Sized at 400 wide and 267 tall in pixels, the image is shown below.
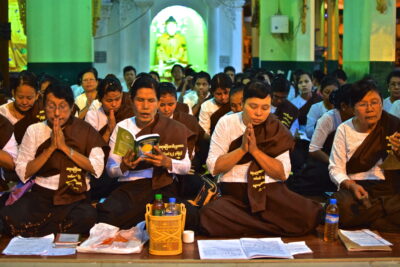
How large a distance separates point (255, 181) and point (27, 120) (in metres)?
2.22

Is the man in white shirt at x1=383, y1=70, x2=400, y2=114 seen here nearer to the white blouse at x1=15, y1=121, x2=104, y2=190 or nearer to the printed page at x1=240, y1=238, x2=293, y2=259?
the printed page at x1=240, y1=238, x2=293, y2=259

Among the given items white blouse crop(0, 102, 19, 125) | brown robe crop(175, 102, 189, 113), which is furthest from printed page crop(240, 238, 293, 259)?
brown robe crop(175, 102, 189, 113)

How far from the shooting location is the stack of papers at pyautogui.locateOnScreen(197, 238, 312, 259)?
185 inches

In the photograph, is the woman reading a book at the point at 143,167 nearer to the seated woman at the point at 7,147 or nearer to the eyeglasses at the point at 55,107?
the eyeglasses at the point at 55,107

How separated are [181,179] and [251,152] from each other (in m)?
→ 0.82

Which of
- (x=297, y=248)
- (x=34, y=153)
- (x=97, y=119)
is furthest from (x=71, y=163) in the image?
(x=297, y=248)

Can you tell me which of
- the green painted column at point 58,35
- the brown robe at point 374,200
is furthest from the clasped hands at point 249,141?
the green painted column at point 58,35

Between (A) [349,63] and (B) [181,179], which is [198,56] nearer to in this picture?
(A) [349,63]

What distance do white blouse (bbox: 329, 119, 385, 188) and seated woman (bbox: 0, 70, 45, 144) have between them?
8.46 ft

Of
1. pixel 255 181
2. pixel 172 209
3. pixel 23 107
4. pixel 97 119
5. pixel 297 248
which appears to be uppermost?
pixel 23 107

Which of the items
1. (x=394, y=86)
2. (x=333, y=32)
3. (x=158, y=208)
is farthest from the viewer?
(x=333, y=32)

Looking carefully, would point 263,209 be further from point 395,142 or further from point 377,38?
point 377,38

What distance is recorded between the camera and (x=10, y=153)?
5.34m

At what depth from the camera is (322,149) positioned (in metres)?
6.50
